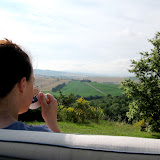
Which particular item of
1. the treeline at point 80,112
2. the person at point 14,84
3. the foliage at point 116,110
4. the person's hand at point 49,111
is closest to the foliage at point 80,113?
the treeline at point 80,112

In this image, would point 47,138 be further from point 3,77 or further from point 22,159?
point 3,77

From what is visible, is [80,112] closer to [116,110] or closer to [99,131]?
[99,131]

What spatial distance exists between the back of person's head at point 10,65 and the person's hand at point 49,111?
0.30 m

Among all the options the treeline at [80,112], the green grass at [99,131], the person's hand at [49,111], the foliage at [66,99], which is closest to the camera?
the person's hand at [49,111]

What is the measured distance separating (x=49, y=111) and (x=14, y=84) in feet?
1.11

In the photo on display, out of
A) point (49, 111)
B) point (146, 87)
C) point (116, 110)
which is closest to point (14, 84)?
point (49, 111)

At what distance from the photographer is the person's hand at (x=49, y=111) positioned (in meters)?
1.21

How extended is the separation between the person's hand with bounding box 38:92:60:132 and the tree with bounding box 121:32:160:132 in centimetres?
581

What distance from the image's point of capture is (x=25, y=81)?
100 centimetres

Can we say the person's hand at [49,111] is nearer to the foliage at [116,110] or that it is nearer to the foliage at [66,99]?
the foliage at [116,110]

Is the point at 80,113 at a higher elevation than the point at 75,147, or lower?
lower

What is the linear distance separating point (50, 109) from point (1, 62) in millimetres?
430

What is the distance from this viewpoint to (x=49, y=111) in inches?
48.5

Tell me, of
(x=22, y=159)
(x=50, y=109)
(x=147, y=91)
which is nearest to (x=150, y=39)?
(x=147, y=91)
